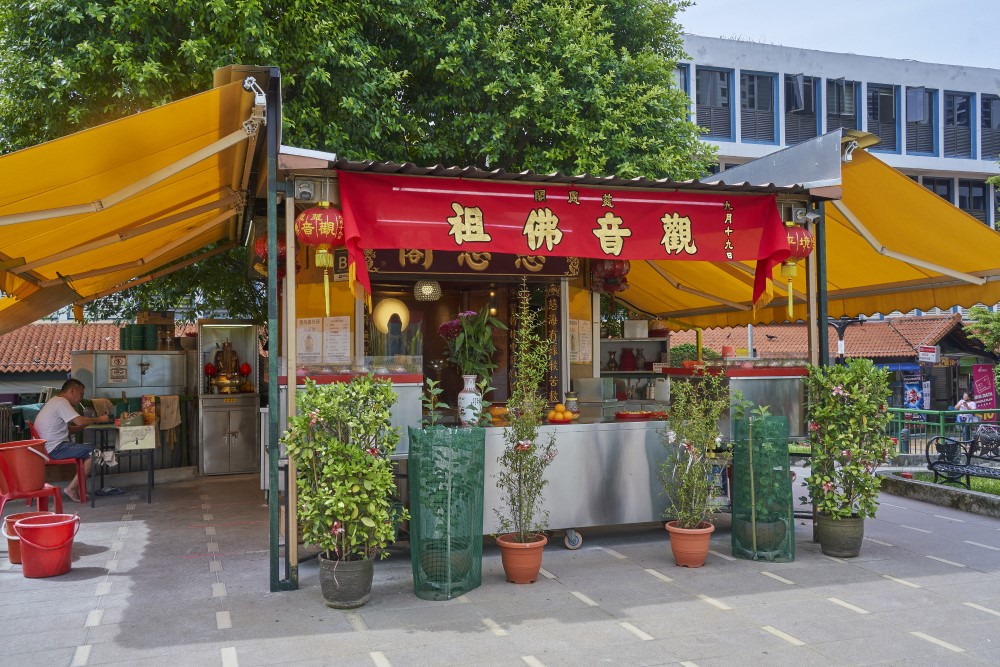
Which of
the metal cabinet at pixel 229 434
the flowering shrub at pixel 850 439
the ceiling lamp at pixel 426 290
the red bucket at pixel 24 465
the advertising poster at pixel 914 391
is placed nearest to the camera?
the flowering shrub at pixel 850 439

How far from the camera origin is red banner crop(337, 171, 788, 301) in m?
6.11

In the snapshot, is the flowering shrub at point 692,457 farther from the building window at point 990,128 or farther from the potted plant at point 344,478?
the building window at point 990,128

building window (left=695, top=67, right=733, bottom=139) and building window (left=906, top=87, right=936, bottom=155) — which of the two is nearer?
building window (left=695, top=67, right=733, bottom=139)

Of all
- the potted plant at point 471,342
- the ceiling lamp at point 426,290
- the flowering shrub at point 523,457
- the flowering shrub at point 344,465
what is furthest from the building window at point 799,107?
the flowering shrub at point 344,465

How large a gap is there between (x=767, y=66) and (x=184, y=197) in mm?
22061

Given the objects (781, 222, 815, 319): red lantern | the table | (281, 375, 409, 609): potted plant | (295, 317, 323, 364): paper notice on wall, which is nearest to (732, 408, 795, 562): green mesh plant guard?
(781, 222, 815, 319): red lantern

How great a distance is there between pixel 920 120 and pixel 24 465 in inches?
1103

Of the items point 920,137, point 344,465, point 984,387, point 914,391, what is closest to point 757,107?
point 920,137

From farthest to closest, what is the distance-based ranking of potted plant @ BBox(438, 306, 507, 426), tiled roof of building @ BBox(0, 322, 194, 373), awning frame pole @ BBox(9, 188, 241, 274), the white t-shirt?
tiled roof of building @ BBox(0, 322, 194, 373) → the white t-shirt → potted plant @ BBox(438, 306, 507, 426) → awning frame pole @ BBox(9, 188, 241, 274)

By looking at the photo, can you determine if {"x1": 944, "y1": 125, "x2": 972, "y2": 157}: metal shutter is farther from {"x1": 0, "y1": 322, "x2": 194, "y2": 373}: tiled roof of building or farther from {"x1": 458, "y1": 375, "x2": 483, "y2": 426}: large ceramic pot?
{"x1": 458, "y1": 375, "x2": 483, "y2": 426}: large ceramic pot

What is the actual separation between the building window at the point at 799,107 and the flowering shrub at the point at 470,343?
19866 millimetres

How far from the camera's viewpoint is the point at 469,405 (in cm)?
661

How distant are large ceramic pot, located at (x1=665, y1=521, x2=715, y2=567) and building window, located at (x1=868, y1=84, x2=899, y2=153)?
24058 millimetres

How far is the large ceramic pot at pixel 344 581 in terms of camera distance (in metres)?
5.24
